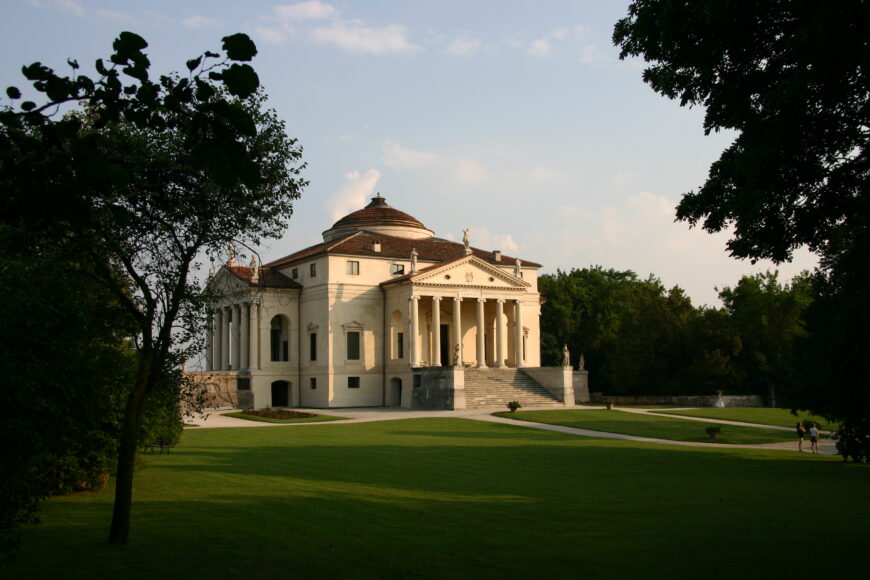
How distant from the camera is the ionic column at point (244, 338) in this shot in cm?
6322

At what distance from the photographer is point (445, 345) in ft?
223

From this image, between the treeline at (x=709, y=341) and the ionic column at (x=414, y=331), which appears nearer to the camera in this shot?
the ionic column at (x=414, y=331)

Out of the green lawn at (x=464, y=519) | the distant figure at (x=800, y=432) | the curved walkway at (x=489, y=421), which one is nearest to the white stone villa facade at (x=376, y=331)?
the curved walkway at (x=489, y=421)

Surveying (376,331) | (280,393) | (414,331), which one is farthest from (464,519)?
(280,393)

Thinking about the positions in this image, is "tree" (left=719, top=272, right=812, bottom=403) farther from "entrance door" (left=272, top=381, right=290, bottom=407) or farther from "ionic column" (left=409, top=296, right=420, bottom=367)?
"entrance door" (left=272, top=381, right=290, bottom=407)

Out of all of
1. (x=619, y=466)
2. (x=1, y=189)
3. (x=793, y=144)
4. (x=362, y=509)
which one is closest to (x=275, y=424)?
(x=619, y=466)

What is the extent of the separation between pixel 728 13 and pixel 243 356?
5646 cm

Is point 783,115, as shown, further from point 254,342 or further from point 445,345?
point 445,345

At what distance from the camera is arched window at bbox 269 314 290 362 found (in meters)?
65.2

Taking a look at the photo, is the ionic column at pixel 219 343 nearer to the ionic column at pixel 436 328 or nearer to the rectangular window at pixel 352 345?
the rectangular window at pixel 352 345

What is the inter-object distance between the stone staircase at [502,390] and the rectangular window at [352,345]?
29.8 feet

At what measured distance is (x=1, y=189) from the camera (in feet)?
21.1

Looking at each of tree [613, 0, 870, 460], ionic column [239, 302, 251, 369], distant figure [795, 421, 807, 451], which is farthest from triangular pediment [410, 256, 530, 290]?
tree [613, 0, 870, 460]

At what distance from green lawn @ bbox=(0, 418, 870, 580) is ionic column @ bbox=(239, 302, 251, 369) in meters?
36.7
